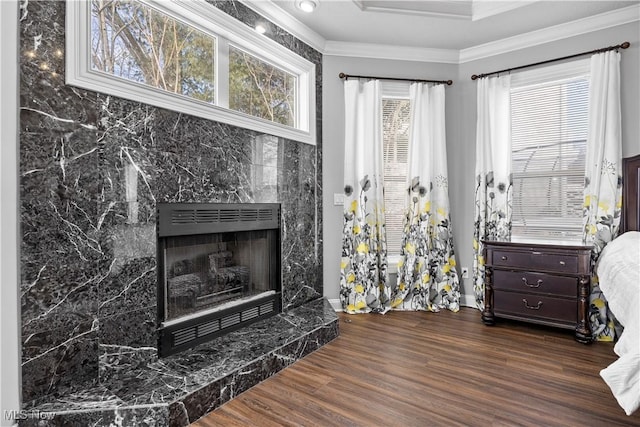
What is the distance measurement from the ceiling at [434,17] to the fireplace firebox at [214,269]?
1643 millimetres

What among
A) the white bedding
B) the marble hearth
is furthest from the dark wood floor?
the white bedding

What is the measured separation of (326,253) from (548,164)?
224 centimetres

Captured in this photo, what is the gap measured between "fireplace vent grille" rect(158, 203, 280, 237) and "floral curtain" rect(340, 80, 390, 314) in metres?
0.87

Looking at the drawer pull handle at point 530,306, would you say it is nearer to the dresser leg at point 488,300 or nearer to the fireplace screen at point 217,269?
the dresser leg at point 488,300

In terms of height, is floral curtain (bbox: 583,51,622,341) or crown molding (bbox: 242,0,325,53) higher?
crown molding (bbox: 242,0,325,53)

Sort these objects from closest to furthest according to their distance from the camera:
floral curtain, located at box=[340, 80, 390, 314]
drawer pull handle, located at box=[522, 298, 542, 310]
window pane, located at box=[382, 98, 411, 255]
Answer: drawer pull handle, located at box=[522, 298, 542, 310]
floral curtain, located at box=[340, 80, 390, 314]
window pane, located at box=[382, 98, 411, 255]

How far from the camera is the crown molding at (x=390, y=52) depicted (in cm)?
347

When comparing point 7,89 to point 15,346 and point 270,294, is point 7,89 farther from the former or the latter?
point 270,294

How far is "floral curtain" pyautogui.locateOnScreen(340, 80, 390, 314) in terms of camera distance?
341 centimetres

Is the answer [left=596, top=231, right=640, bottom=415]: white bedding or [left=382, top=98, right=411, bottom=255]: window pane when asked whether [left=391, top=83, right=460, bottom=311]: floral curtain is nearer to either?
[left=382, top=98, right=411, bottom=255]: window pane

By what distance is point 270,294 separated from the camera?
9.48 feet

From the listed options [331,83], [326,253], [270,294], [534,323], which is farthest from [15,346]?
[534,323]

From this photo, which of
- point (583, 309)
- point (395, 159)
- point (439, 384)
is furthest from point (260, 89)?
point (583, 309)

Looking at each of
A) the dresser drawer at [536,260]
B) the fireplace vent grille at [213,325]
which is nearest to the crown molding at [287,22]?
the fireplace vent grille at [213,325]
